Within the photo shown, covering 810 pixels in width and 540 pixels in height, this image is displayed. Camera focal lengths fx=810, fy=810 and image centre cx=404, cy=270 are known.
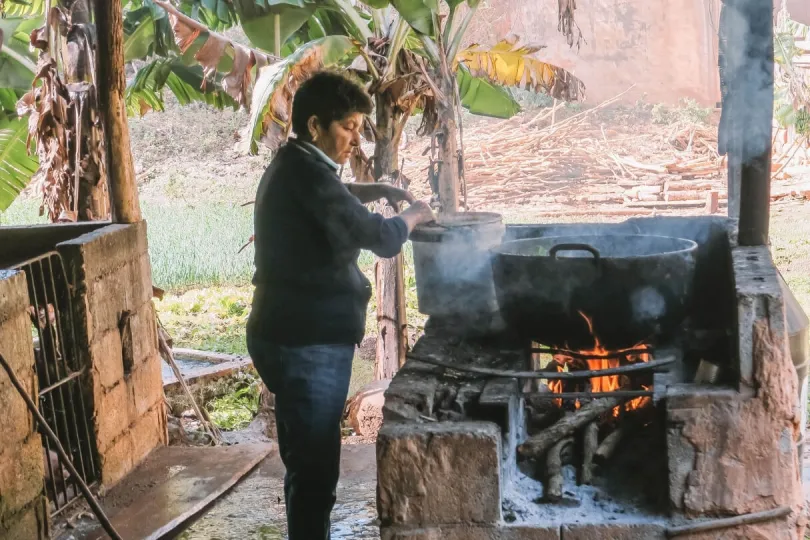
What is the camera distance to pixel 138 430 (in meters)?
4.78

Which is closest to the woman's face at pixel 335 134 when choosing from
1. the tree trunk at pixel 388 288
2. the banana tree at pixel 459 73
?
the banana tree at pixel 459 73

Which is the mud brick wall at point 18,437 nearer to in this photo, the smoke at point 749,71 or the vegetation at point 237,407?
the smoke at point 749,71

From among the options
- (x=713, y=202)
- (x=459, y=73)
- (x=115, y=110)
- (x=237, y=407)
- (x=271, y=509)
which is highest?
(x=459, y=73)

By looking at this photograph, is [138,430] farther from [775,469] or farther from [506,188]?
[506,188]

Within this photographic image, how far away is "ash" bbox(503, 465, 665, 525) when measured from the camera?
2385mm

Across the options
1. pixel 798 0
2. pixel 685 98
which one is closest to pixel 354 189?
pixel 798 0

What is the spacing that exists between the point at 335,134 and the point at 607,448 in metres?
1.41

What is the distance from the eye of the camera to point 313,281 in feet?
8.71

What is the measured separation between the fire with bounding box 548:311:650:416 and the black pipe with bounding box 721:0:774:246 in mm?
651

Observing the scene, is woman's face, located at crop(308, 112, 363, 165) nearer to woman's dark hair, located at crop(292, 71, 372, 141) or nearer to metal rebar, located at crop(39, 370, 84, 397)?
woman's dark hair, located at crop(292, 71, 372, 141)

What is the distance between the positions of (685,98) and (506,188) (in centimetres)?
413

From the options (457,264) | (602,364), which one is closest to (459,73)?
(457,264)

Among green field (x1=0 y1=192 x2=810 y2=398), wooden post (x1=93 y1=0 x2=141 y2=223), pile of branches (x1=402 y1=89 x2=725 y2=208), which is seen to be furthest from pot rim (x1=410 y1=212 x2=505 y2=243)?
pile of branches (x1=402 y1=89 x2=725 y2=208)

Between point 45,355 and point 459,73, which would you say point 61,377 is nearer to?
point 45,355
